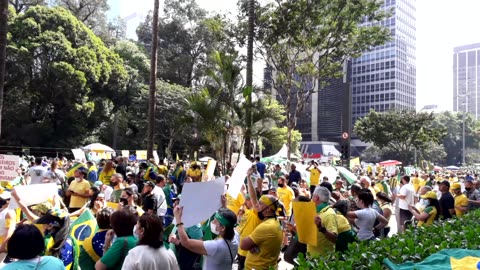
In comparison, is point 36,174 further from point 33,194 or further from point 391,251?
point 391,251

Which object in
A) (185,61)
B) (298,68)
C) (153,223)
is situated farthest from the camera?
(185,61)

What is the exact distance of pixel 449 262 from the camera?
3.54 metres

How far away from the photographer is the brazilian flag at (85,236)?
488 centimetres

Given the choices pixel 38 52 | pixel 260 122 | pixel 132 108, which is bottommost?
pixel 260 122

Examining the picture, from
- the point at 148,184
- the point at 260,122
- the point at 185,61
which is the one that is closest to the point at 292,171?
the point at 260,122

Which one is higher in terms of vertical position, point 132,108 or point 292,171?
point 132,108

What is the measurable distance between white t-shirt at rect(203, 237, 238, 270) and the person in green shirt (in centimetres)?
74

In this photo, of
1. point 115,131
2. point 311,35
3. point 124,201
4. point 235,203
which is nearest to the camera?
point 124,201

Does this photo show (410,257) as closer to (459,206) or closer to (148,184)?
(148,184)

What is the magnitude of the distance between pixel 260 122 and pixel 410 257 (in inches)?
555

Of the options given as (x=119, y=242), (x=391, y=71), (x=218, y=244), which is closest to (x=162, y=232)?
(x=119, y=242)

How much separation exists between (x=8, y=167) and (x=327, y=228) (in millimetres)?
6222

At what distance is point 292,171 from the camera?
15289 mm

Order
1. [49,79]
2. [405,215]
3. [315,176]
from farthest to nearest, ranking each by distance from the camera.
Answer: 1. [49,79]
2. [315,176]
3. [405,215]
